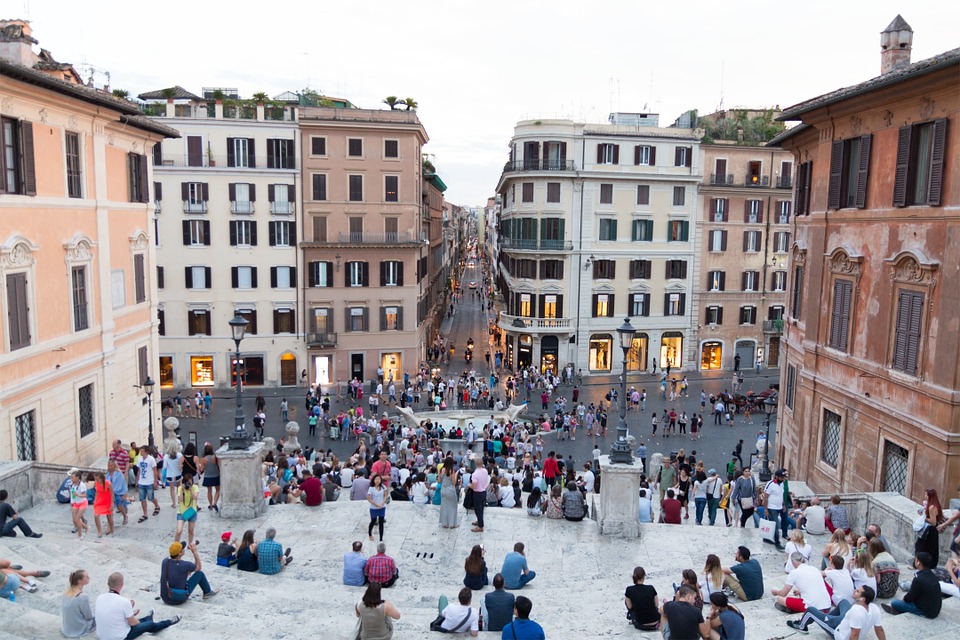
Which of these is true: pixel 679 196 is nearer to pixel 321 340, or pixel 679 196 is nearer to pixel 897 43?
pixel 321 340

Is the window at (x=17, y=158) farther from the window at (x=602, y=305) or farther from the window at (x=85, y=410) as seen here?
the window at (x=602, y=305)

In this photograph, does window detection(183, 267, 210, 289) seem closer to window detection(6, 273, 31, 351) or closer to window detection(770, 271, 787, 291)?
window detection(6, 273, 31, 351)

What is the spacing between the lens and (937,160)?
1588 centimetres

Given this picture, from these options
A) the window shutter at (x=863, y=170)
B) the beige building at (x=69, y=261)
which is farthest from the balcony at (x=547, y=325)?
the window shutter at (x=863, y=170)

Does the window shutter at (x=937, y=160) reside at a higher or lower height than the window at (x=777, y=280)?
higher

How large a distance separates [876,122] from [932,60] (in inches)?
104

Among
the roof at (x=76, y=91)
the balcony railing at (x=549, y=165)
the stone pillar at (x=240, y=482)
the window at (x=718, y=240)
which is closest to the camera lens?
the stone pillar at (x=240, y=482)

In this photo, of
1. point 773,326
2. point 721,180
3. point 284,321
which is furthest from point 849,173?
point 284,321

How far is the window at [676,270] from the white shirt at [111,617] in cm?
4272

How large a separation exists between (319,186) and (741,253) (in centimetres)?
2711

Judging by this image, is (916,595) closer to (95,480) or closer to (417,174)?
(95,480)

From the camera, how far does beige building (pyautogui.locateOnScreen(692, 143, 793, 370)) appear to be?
1903 inches

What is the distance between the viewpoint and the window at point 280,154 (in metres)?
42.3

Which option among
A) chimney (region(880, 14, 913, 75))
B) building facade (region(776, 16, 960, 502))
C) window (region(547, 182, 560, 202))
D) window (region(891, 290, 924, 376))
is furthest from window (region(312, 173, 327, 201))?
window (region(891, 290, 924, 376))
